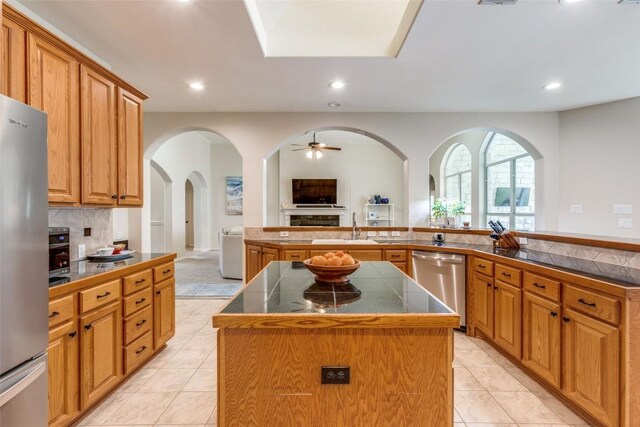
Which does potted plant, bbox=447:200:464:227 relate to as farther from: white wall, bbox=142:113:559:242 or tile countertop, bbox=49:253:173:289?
tile countertop, bbox=49:253:173:289

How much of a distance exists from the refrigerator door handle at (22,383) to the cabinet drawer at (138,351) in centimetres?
91

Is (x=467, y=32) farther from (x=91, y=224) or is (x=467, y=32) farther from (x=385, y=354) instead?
(x=91, y=224)

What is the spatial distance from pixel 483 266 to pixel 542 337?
839 millimetres

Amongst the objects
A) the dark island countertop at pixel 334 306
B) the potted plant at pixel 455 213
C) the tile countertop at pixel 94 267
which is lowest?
the dark island countertop at pixel 334 306

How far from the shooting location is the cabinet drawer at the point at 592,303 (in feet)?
5.24

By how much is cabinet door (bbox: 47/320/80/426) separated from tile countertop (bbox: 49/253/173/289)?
10.4 inches

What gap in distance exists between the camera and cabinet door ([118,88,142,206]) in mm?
2471

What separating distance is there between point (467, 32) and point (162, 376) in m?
3.54

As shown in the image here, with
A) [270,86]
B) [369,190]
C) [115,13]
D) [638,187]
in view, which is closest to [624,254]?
[638,187]

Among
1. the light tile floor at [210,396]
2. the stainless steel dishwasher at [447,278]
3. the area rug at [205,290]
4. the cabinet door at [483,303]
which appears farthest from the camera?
the area rug at [205,290]

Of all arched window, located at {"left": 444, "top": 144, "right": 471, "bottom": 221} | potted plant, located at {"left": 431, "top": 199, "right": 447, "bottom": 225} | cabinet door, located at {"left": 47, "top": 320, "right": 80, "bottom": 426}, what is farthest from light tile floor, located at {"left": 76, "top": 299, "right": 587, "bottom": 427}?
arched window, located at {"left": 444, "top": 144, "right": 471, "bottom": 221}

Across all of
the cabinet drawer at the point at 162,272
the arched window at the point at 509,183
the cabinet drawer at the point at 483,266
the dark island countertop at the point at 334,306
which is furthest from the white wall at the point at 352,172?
the dark island countertop at the point at 334,306

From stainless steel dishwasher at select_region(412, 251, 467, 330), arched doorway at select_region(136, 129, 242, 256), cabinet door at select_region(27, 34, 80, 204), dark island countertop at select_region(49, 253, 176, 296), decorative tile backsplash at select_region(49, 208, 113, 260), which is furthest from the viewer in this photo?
arched doorway at select_region(136, 129, 242, 256)

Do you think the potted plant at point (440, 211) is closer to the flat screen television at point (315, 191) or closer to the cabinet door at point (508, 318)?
the cabinet door at point (508, 318)
